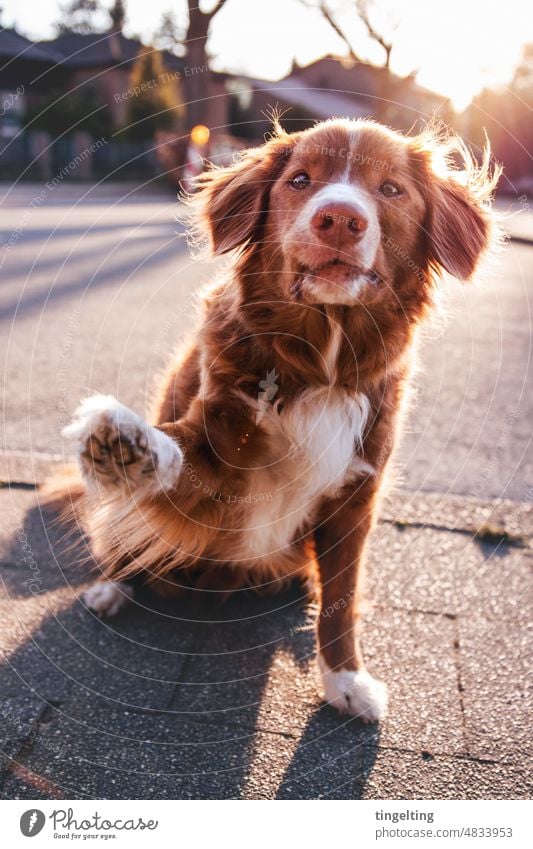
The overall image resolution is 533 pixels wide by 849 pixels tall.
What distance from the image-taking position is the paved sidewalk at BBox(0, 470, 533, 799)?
2.17m

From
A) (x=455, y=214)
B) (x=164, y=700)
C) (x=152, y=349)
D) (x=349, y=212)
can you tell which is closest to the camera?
(x=349, y=212)

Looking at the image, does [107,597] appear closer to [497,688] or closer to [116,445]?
[116,445]

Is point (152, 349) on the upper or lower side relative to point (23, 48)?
upper

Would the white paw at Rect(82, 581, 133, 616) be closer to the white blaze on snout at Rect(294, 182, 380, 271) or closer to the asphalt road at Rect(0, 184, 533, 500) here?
the asphalt road at Rect(0, 184, 533, 500)

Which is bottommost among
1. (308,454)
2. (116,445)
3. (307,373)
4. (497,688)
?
(497,688)

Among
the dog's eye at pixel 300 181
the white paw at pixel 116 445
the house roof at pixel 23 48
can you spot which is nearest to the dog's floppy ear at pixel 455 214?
the dog's eye at pixel 300 181

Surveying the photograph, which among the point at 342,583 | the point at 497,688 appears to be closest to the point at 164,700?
the point at 342,583

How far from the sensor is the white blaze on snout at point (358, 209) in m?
2.40

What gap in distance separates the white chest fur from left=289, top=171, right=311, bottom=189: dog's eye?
2.46ft

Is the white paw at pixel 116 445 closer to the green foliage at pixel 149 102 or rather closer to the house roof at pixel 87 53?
the house roof at pixel 87 53

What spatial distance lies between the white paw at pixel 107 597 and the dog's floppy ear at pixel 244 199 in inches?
55.3

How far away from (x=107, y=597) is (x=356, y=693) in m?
1.06

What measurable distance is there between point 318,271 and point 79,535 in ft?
5.78

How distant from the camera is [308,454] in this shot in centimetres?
266
